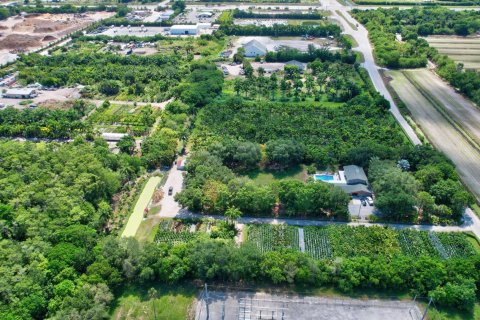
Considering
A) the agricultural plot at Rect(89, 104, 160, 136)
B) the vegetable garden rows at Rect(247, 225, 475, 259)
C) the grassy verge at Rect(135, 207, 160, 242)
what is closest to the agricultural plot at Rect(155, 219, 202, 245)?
the grassy verge at Rect(135, 207, 160, 242)

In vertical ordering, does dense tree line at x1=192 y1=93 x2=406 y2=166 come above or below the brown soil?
below

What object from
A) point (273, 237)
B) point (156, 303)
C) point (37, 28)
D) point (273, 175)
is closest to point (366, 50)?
point (273, 175)

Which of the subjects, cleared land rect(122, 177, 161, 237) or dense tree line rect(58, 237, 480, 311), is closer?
Result: dense tree line rect(58, 237, 480, 311)

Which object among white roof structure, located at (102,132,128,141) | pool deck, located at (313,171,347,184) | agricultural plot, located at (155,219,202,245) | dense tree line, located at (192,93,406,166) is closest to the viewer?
agricultural plot, located at (155,219,202,245)

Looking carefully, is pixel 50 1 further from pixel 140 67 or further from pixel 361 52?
pixel 361 52

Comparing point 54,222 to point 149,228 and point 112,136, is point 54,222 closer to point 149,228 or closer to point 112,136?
point 149,228

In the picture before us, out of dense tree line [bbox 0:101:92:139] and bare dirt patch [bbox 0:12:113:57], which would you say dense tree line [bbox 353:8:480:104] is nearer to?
dense tree line [bbox 0:101:92:139]
